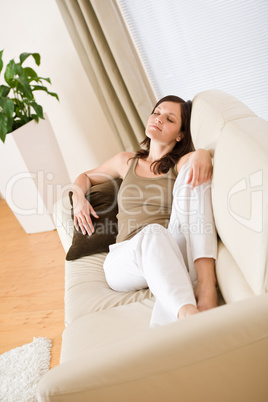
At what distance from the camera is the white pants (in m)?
1.14

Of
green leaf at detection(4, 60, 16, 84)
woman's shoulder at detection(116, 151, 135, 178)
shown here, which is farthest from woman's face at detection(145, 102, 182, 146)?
green leaf at detection(4, 60, 16, 84)

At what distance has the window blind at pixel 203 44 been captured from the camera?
254 cm

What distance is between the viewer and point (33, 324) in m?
2.10

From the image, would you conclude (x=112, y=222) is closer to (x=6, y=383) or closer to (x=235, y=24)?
(x=6, y=383)

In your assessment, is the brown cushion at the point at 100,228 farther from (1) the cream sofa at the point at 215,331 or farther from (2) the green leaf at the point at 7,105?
(2) the green leaf at the point at 7,105

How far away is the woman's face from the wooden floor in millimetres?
1125

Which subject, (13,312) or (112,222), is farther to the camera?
(13,312)

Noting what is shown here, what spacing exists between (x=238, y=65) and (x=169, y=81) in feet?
1.70

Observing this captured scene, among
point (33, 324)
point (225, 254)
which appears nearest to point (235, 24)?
point (225, 254)

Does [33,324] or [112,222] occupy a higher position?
[112,222]

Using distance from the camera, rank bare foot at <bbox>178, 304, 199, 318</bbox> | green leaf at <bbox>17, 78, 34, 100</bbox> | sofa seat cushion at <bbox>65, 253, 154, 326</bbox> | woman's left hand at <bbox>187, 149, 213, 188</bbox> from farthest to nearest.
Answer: green leaf at <bbox>17, 78, 34, 100</bbox>, sofa seat cushion at <bbox>65, 253, 154, 326</bbox>, woman's left hand at <bbox>187, 149, 213, 188</bbox>, bare foot at <bbox>178, 304, 199, 318</bbox>

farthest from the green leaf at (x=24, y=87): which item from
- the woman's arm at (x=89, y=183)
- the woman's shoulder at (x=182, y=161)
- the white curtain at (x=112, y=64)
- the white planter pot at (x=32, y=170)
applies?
the woman's shoulder at (x=182, y=161)

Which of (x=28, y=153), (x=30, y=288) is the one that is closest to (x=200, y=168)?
(x=30, y=288)

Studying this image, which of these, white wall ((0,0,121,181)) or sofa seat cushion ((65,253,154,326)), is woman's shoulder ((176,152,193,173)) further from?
white wall ((0,0,121,181))
